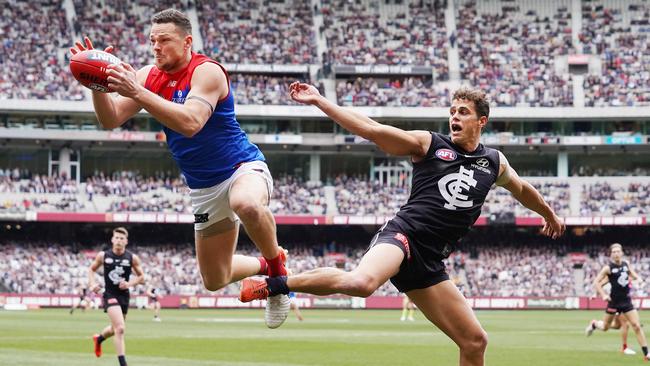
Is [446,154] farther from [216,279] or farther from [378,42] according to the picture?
[378,42]

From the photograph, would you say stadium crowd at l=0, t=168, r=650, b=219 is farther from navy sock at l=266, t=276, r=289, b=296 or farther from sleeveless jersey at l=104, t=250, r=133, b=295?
navy sock at l=266, t=276, r=289, b=296

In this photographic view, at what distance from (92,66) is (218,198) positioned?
2345 millimetres

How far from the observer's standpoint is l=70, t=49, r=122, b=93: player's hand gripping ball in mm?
9602

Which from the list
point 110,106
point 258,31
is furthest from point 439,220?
point 258,31

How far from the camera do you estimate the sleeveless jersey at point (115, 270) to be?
19.8 metres

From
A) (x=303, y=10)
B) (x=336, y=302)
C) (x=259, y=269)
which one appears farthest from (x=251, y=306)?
(x=259, y=269)

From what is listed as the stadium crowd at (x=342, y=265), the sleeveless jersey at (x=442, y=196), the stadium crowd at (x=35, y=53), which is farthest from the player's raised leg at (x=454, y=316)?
the stadium crowd at (x=35, y=53)

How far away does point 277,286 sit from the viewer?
10281 mm

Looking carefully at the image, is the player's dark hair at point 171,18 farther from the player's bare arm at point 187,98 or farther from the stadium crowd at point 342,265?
the stadium crowd at point 342,265

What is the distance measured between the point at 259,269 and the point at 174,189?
188 feet

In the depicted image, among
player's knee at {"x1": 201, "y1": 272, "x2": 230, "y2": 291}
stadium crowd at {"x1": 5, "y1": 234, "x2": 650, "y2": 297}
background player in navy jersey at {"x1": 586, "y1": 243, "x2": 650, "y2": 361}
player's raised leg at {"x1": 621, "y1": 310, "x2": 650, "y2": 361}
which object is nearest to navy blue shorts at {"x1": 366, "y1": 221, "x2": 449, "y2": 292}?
player's knee at {"x1": 201, "y1": 272, "x2": 230, "y2": 291}

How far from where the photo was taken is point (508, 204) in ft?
219

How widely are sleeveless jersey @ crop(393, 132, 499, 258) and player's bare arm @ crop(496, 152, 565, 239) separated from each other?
0.62 metres

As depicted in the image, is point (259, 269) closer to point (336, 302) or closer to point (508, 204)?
point (336, 302)
